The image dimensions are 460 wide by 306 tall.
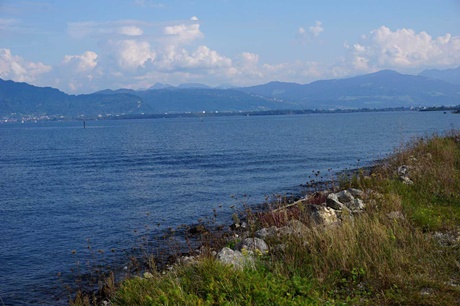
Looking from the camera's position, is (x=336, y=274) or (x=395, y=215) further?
(x=395, y=215)

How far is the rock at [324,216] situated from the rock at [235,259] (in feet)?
12.4

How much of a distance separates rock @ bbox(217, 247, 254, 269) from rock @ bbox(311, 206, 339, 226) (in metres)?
3.77

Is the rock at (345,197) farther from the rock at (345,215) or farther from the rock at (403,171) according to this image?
the rock at (403,171)

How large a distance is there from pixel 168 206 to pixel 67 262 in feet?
34.8

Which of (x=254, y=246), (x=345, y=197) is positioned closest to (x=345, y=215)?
(x=254, y=246)

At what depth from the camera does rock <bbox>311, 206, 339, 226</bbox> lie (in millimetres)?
14320

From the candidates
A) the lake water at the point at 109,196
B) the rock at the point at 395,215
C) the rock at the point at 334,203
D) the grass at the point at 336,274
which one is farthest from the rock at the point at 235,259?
the lake water at the point at 109,196

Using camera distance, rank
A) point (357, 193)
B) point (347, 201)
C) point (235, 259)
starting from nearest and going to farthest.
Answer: point (235, 259) < point (347, 201) < point (357, 193)

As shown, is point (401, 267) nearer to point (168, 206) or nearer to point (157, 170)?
point (168, 206)

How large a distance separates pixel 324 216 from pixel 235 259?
495cm

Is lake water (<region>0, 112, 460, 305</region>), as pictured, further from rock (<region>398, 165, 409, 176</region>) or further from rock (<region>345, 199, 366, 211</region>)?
rock (<region>345, 199, 366, 211</region>)

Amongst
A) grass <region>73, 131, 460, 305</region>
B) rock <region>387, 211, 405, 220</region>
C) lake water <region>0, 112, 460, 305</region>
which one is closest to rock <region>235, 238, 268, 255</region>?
grass <region>73, 131, 460, 305</region>

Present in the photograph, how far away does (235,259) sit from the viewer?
10.6 meters

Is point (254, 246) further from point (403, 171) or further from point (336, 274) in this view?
point (403, 171)
